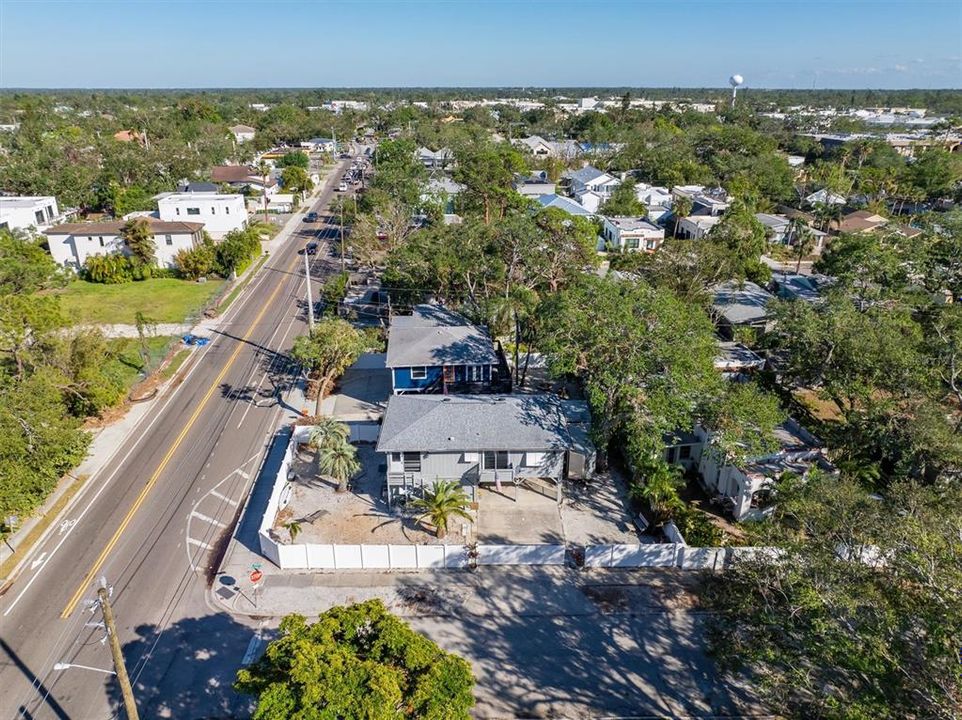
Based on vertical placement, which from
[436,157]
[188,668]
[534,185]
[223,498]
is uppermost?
[436,157]

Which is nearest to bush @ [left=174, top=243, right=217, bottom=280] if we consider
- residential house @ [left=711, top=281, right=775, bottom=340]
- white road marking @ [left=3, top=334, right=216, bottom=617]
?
white road marking @ [left=3, top=334, right=216, bottom=617]

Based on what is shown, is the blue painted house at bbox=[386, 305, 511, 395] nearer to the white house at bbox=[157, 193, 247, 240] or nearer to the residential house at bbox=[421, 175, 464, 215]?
the residential house at bbox=[421, 175, 464, 215]

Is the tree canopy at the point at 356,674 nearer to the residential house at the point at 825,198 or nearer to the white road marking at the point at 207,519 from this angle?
the white road marking at the point at 207,519

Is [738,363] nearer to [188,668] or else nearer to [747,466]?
[747,466]

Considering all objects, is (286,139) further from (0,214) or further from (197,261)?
(197,261)

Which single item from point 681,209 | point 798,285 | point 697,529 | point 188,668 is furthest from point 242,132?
point 697,529

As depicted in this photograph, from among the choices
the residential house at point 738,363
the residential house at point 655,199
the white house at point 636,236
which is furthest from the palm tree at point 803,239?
the residential house at point 738,363

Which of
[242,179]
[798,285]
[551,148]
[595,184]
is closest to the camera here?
[798,285]
